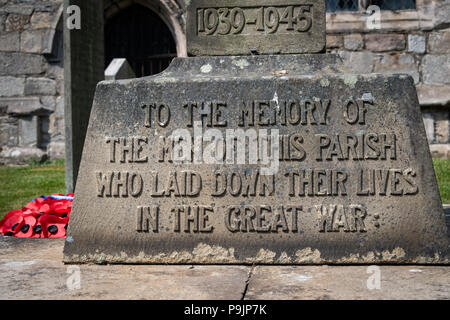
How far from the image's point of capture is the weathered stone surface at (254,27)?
2.21 meters

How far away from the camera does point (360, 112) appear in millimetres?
1946

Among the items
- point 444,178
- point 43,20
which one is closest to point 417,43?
point 444,178

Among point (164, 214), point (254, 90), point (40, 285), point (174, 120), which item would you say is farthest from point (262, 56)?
point (40, 285)

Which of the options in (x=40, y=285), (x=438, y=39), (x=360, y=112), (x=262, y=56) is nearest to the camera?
(x=40, y=285)

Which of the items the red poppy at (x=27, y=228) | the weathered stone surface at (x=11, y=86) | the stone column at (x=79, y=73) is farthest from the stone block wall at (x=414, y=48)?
the red poppy at (x=27, y=228)

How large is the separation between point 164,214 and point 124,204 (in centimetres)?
17

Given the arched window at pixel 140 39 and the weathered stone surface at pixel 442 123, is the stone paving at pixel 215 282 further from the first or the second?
the arched window at pixel 140 39

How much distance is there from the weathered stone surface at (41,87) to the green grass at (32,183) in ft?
4.03

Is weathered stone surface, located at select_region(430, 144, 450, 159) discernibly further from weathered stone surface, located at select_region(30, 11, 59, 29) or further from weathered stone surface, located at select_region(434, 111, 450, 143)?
weathered stone surface, located at select_region(30, 11, 59, 29)

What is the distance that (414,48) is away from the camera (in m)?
6.79

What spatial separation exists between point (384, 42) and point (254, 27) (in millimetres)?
5170

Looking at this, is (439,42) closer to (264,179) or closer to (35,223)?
(264,179)

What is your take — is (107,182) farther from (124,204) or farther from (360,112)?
(360,112)

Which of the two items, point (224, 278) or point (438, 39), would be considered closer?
point (224, 278)
